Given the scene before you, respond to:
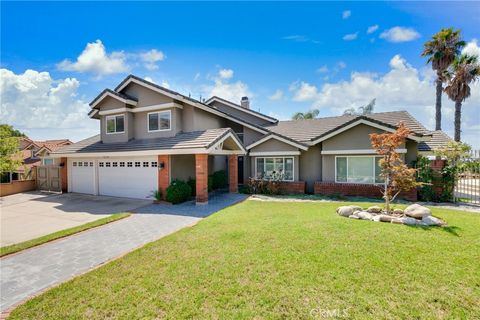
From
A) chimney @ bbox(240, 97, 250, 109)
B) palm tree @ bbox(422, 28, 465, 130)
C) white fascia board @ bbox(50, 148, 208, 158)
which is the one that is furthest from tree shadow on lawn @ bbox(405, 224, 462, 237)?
palm tree @ bbox(422, 28, 465, 130)

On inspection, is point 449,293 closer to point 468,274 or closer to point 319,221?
point 468,274

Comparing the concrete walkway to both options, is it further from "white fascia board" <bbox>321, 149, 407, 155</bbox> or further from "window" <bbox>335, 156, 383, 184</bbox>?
"window" <bbox>335, 156, 383, 184</bbox>

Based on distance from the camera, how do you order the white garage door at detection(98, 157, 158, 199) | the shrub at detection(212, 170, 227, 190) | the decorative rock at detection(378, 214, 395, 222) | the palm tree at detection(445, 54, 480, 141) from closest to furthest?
1. the decorative rock at detection(378, 214, 395, 222)
2. the white garage door at detection(98, 157, 158, 199)
3. the shrub at detection(212, 170, 227, 190)
4. the palm tree at detection(445, 54, 480, 141)

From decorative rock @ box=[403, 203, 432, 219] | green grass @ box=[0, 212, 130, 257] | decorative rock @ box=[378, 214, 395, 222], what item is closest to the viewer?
green grass @ box=[0, 212, 130, 257]

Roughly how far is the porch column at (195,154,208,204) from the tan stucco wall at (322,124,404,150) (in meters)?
8.66

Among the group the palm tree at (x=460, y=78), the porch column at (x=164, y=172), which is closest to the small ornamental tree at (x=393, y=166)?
the porch column at (x=164, y=172)

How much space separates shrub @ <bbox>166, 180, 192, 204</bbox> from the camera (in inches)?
536

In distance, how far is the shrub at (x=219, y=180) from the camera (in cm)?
1838

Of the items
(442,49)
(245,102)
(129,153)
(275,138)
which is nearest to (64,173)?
(129,153)

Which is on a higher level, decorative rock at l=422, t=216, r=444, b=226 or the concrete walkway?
decorative rock at l=422, t=216, r=444, b=226

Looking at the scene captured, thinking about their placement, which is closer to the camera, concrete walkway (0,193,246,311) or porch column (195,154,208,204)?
concrete walkway (0,193,246,311)

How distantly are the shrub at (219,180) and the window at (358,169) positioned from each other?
871cm

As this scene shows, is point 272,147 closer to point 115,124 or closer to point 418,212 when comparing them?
point 418,212

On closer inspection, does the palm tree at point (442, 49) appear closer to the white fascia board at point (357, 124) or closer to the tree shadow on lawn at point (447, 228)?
the white fascia board at point (357, 124)
